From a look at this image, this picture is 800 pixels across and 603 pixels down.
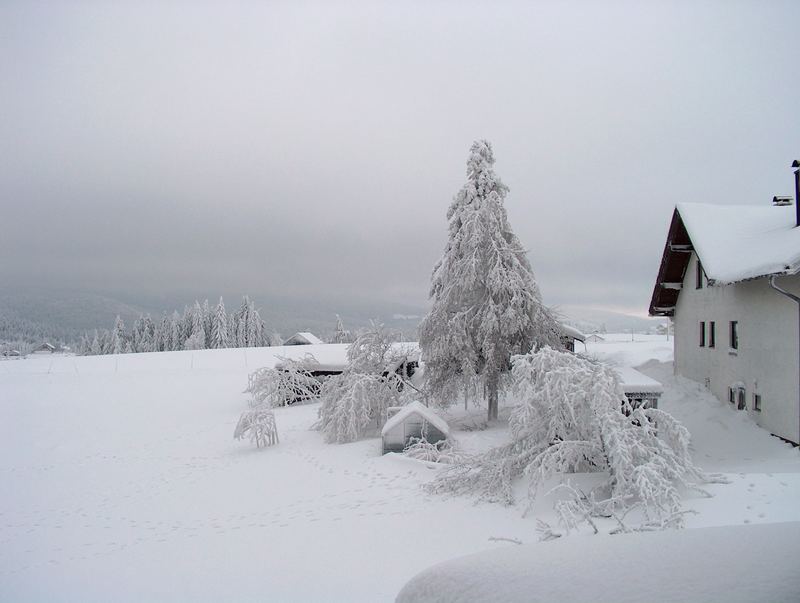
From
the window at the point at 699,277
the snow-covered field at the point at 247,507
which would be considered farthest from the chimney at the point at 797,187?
the snow-covered field at the point at 247,507

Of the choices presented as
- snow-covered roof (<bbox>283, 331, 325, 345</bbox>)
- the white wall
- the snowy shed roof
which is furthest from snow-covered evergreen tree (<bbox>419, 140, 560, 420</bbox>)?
snow-covered roof (<bbox>283, 331, 325, 345</bbox>)

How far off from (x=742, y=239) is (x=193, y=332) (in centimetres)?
6914

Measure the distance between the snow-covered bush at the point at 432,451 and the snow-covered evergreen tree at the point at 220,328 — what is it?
5623cm

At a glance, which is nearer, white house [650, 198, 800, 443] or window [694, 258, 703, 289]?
white house [650, 198, 800, 443]

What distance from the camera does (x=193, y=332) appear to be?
7106 cm

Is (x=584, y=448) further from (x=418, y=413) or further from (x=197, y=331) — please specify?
(x=197, y=331)

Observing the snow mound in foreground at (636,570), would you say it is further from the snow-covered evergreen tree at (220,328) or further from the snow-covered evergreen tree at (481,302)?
the snow-covered evergreen tree at (220,328)

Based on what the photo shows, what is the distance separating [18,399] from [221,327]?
4002 centimetres

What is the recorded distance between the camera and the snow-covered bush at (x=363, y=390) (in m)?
17.5

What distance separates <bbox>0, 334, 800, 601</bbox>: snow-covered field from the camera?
8.17 metres

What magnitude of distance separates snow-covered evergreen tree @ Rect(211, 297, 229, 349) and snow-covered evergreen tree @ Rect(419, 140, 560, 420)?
5310cm

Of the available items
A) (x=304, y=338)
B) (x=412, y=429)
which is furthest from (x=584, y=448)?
(x=304, y=338)

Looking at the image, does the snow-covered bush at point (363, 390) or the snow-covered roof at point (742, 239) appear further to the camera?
the snow-covered bush at point (363, 390)

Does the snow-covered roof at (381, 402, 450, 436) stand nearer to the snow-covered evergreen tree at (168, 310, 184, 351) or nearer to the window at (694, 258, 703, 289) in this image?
the window at (694, 258, 703, 289)
